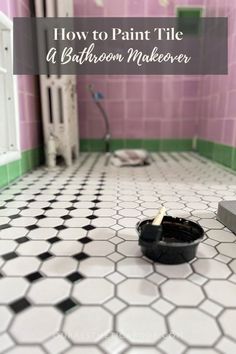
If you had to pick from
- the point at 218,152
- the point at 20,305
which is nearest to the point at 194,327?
the point at 20,305

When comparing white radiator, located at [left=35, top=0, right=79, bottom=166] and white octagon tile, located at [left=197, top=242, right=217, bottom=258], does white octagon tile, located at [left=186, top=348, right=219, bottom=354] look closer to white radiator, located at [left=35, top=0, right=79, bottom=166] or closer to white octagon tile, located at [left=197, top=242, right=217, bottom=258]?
white octagon tile, located at [left=197, top=242, right=217, bottom=258]

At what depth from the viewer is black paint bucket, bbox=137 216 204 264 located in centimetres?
79

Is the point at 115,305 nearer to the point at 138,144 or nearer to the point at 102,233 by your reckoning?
the point at 102,233

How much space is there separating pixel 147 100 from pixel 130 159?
90 centimetres

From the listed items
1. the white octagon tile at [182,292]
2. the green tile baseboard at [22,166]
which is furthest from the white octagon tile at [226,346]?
the green tile baseboard at [22,166]

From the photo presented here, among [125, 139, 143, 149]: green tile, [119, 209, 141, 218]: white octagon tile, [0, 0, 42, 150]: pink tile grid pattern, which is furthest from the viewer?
[125, 139, 143, 149]: green tile

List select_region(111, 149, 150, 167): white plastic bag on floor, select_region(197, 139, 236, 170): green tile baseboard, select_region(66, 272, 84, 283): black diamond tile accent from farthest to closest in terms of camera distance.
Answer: select_region(111, 149, 150, 167): white plastic bag on floor → select_region(197, 139, 236, 170): green tile baseboard → select_region(66, 272, 84, 283): black diamond tile accent

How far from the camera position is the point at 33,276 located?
2.53 ft

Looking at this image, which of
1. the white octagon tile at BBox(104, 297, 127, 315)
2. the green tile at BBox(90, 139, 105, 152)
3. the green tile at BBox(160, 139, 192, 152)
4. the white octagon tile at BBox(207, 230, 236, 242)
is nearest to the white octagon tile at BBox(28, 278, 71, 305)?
the white octagon tile at BBox(104, 297, 127, 315)

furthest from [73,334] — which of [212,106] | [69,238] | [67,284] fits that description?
[212,106]

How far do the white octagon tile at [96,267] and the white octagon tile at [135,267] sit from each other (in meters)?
0.03

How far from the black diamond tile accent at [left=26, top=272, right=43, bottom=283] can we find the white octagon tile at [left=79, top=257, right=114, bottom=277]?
0.39 feet

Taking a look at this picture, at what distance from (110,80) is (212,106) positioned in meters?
1.14

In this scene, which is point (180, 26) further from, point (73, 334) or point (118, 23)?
point (73, 334)
